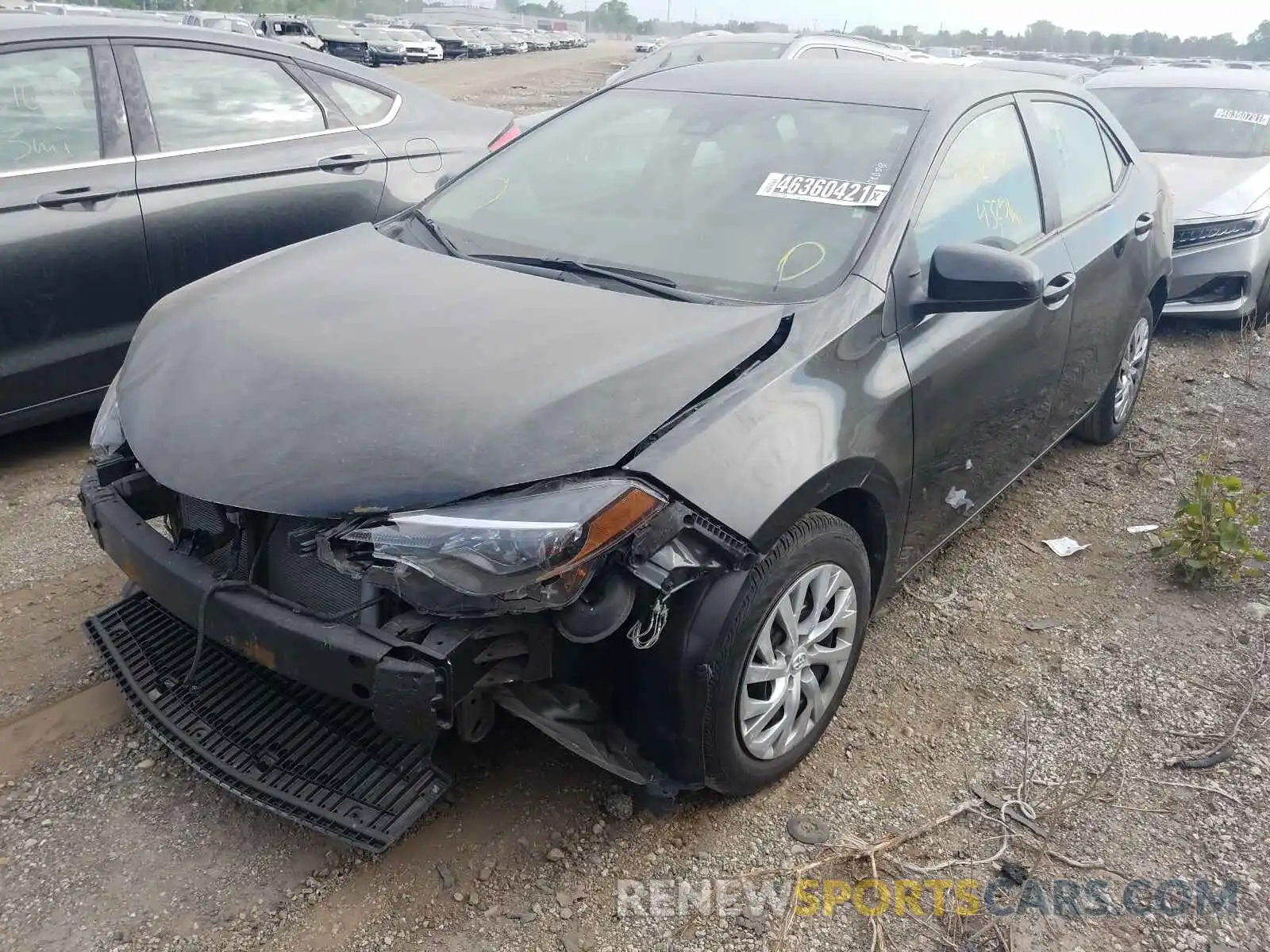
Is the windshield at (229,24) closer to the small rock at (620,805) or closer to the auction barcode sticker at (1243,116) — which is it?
the auction barcode sticker at (1243,116)

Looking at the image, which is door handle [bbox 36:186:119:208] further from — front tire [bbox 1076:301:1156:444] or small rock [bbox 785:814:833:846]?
front tire [bbox 1076:301:1156:444]

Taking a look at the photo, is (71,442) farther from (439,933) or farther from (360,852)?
(439,933)

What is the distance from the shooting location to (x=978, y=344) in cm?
302

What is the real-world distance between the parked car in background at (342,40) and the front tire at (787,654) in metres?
28.1

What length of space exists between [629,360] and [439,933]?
1.29 meters

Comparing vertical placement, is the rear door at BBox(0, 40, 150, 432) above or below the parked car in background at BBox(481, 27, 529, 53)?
above

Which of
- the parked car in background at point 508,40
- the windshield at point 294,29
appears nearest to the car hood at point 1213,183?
the windshield at point 294,29

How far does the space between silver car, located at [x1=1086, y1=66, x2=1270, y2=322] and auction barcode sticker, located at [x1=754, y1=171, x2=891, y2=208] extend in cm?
450

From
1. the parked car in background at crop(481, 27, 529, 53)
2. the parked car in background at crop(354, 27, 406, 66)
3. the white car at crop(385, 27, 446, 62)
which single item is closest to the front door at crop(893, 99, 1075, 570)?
the parked car in background at crop(354, 27, 406, 66)

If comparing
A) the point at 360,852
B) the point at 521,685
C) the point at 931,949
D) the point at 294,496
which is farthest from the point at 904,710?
the point at 294,496

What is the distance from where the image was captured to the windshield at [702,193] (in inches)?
108

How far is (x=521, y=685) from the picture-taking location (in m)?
2.21

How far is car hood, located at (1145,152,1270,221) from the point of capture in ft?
21.2

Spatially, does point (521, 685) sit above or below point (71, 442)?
above
